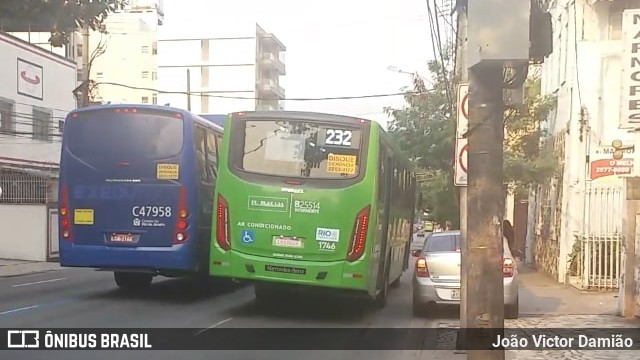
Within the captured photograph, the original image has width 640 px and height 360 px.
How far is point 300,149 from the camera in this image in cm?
1152

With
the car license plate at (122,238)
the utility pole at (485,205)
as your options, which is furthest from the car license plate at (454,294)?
the utility pole at (485,205)

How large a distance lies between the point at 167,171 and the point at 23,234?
14.8m

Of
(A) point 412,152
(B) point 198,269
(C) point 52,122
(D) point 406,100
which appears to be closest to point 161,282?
(B) point 198,269

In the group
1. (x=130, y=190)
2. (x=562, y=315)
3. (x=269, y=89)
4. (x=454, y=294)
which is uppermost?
(x=269, y=89)

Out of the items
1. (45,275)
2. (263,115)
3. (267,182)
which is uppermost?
(263,115)

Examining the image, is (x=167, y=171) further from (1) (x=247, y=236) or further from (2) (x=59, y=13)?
(2) (x=59, y=13)

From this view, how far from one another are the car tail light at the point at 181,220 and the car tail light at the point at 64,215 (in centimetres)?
186

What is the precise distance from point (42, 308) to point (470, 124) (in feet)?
28.3

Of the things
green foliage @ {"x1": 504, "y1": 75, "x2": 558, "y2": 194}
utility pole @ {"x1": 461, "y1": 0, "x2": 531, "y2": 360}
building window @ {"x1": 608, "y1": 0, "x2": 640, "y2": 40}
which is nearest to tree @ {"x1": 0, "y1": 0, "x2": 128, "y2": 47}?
utility pole @ {"x1": 461, "y1": 0, "x2": 531, "y2": 360}

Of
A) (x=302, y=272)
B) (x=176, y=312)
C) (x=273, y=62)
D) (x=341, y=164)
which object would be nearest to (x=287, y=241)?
(x=302, y=272)

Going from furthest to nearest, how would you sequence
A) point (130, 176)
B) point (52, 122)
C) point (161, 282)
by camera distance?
point (52, 122), point (161, 282), point (130, 176)

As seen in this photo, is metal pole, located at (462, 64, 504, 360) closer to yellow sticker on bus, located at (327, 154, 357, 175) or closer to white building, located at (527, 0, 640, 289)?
yellow sticker on bus, located at (327, 154, 357, 175)

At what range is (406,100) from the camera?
27906mm

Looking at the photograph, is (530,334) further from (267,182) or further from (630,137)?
(630,137)
